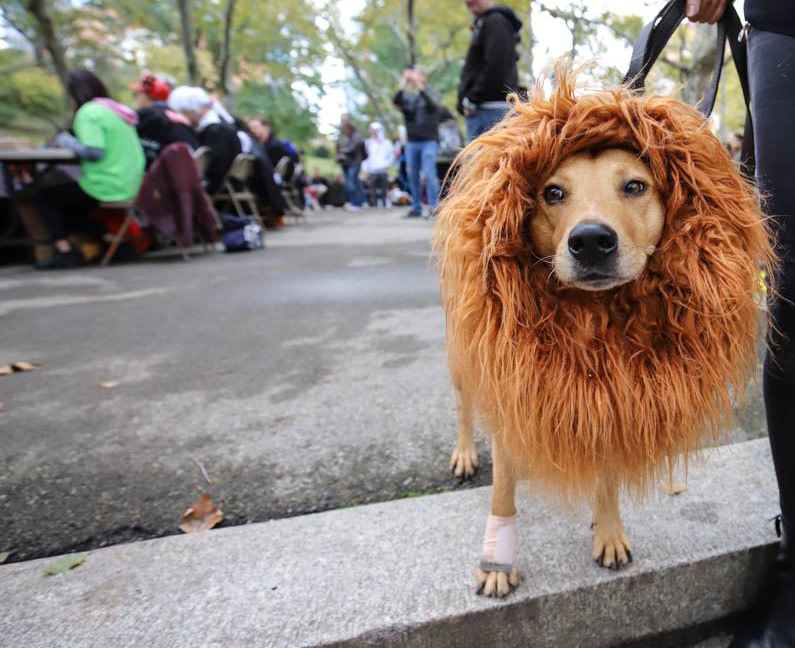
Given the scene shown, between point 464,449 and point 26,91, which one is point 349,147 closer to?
point 26,91

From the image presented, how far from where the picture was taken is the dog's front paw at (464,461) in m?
2.04

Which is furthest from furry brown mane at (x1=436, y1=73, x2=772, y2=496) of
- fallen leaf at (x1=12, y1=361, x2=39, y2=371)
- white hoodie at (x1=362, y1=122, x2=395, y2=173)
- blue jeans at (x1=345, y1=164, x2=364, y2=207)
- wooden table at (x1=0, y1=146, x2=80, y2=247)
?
white hoodie at (x1=362, y1=122, x2=395, y2=173)

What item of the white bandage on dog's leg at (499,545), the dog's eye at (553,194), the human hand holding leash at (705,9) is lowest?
the white bandage on dog's leg at (499,545)

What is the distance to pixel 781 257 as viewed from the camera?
53.7 inches

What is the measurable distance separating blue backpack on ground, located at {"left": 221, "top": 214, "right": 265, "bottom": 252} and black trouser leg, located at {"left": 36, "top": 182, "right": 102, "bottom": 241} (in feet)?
5.36

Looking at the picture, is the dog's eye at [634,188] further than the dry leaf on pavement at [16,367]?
No

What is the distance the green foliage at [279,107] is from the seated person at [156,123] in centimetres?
2022

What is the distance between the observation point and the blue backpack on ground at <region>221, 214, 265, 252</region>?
7785mm

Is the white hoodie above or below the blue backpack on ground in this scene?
above

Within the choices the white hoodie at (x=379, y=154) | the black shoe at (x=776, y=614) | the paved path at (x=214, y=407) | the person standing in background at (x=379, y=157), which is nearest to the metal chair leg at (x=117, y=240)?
the paved path at (x=214, y=407)

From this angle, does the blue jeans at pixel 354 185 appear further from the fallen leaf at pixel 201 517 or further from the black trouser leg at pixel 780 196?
the black trouser leg at pixel 780 196

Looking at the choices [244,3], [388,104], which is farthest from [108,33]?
[388,104]

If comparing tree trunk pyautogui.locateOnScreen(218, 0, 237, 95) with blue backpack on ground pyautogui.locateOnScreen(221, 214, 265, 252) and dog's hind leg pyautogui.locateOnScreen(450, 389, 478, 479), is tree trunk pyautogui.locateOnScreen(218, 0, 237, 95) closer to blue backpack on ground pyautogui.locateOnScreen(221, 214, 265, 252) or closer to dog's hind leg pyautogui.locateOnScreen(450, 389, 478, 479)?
blue backpack on ground pyautogui.locateOnScreen(221, 214, 265, 252)

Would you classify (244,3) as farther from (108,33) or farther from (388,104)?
(388,104)
